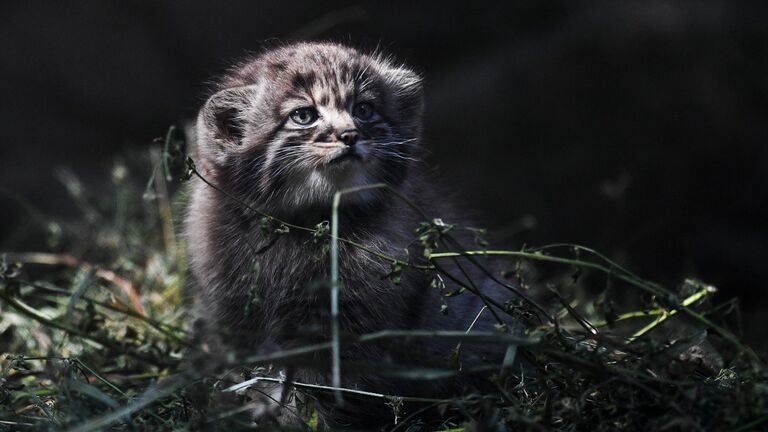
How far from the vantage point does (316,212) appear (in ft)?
10.5

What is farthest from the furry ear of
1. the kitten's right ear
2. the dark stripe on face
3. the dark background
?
the dark background

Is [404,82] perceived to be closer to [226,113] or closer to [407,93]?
[407,93]

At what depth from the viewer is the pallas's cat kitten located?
3125 mm

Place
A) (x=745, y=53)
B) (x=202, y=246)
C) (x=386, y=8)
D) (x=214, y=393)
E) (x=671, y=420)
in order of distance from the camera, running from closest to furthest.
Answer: (x=671, y=420) → (x=214, y=393) → (x=202, y=246) → (x=745, y=53) → (x=386, y=8)

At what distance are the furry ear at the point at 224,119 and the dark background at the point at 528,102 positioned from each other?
82.3 inches

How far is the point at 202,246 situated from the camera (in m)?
3.49

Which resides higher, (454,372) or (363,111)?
(363,111)

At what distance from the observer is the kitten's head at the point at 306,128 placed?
3133mm

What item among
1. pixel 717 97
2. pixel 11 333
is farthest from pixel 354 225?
pixel 717 97

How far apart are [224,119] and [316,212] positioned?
1.90 feet

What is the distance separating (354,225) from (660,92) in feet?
10.5

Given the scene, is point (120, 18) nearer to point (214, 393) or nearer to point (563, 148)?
point (563, 148)

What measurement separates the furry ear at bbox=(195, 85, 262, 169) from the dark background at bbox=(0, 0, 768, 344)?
2091 mm

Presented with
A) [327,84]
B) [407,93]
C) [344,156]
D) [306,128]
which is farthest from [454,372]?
[407,93]
